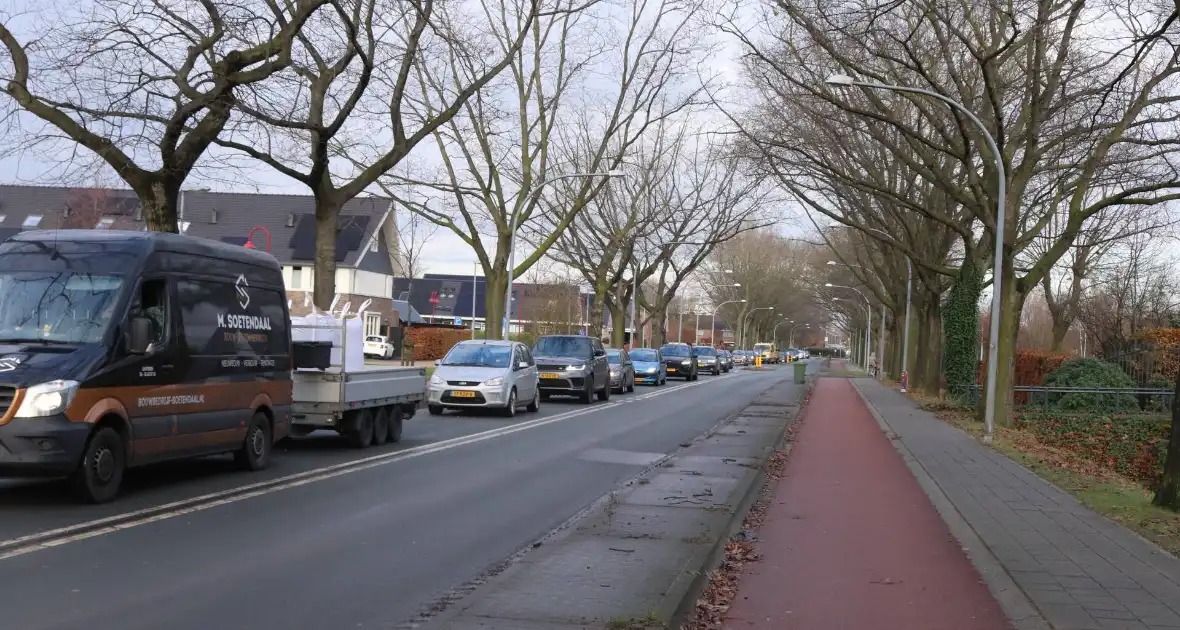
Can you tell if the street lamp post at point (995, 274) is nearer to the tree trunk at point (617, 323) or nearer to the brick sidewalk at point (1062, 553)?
the brick sidewalk at point (1062, 553)

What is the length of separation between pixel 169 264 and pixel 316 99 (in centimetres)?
965

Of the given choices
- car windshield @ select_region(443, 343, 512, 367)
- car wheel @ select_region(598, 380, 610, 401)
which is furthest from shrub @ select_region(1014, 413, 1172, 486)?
car windshield @ select_region(443, 343, 512, 367)

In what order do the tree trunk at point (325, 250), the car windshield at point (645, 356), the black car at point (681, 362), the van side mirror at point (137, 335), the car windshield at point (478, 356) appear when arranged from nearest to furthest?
the van side mirror at point (137, 335) → the tree trunk at point (325, 250) → the car windshield at point (478, 356) → the car windshield at point (645, 356) → the black car at point (681, 362)

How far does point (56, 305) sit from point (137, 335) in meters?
0.78

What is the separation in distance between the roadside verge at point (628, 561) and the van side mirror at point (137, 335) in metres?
4.18

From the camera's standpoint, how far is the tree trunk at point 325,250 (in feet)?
69.7

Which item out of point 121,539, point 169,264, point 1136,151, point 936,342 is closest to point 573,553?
point 121,539

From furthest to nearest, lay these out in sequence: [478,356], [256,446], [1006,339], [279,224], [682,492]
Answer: [279,224], [478,356], [1006,339], [256,446], [682,492]

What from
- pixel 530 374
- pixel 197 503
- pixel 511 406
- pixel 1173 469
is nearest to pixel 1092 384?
pixel 530 374

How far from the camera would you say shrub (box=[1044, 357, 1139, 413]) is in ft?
93.2

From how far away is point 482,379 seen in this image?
22703 mm

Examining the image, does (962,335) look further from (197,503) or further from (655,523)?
(197,503)

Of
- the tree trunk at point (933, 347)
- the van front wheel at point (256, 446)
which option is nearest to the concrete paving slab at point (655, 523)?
the van front wheel at point (256, 446)

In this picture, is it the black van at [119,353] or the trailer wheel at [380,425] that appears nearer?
the black van at [119,353]
